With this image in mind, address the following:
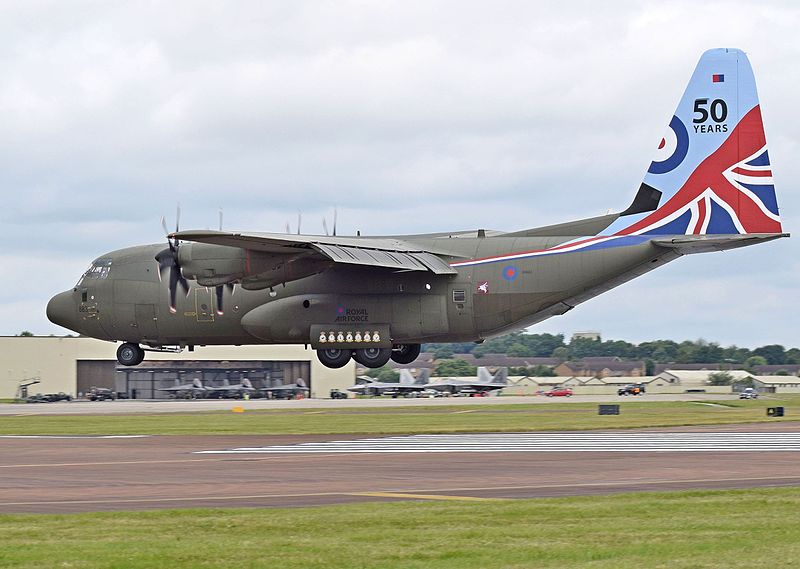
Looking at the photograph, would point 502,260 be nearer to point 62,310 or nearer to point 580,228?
point 580,228

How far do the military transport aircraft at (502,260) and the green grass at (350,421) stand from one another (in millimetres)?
3414

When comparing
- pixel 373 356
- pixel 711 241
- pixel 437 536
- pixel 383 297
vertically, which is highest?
pixel 711 241

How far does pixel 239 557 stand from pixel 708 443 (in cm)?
2073

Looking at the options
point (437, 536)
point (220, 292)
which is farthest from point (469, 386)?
point (437, 536)

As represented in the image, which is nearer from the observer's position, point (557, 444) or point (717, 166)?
point (557, 444)

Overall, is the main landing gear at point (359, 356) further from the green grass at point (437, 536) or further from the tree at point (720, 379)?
the tree at point (720, 379)

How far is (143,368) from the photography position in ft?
380

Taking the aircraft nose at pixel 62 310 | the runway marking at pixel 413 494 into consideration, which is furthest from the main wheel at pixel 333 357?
the runway marking at pixel 413 494

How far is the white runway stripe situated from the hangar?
7482 centimetres

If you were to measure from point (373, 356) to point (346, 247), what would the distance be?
16.5 feet

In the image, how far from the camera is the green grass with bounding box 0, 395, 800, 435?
42844 millimetres

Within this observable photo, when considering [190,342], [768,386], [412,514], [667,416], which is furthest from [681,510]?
[768,386]

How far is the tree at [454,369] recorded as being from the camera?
172 meters

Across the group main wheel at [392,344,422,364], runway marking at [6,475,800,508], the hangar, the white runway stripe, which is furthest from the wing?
the hangar
